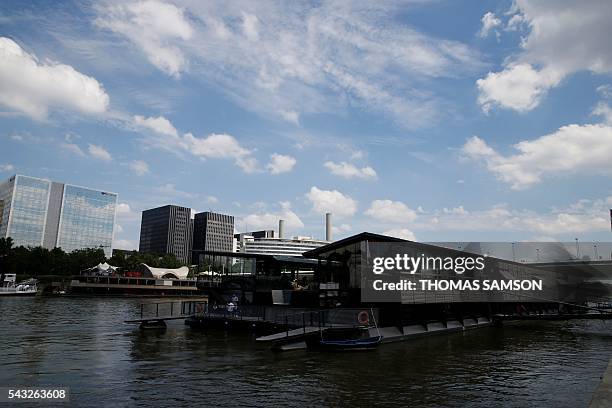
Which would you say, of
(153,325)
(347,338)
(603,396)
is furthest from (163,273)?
(603,396)

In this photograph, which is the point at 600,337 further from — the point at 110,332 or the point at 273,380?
the point at 110,332

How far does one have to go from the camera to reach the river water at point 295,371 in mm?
19297

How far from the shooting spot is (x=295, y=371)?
24734 mm

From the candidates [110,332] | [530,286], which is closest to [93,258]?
[110,332]

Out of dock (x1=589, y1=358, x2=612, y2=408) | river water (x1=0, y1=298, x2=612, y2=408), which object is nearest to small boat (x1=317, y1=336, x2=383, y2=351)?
river water (x1=0, y1=298, x2=612, y2=408)

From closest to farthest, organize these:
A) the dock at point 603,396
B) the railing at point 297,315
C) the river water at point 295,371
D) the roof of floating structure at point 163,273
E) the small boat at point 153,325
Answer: the dock at point 603,396, the river water at point 295,371, the railing at point 297,315, the small boat at point 153,325, the roof of floating structure at point 163,273

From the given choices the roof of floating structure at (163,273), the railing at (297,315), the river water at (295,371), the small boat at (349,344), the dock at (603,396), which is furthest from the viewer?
the roof of floating structure at (163,273)

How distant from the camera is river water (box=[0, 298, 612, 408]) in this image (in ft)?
63.3

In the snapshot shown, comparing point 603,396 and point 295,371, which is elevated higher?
point 603,396

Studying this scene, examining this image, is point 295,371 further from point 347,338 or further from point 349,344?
point 347,338

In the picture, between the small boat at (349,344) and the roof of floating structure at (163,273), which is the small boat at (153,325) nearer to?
the small boat at (349,344)

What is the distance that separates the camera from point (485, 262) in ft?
179

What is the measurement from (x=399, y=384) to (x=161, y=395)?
434 inches

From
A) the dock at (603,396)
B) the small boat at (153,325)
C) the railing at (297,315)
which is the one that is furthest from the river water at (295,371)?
the small boat at (153,325)
